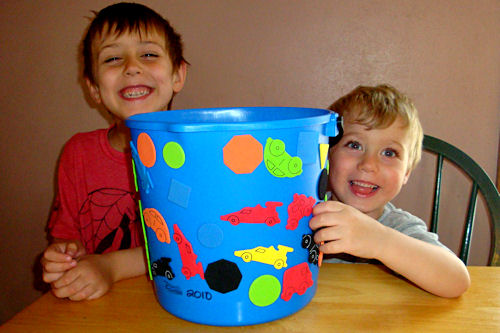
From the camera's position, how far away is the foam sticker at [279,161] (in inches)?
15.3

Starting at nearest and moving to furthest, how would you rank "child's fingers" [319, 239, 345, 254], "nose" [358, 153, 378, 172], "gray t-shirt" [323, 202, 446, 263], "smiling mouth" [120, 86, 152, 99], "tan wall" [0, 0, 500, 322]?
"child's fingers" [319, 239, 345, 254]
"gray t-shirt" [323, 202, 446, 263]
"nose" [358, 153, 378, 172]
"smiling mouth" [120, 86, 152, 99]
"tan wall" [0, 0, 500, 322]

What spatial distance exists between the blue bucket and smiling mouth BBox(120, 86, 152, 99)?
18.9 inches

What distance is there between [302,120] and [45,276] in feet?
1.40

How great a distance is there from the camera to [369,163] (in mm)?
778

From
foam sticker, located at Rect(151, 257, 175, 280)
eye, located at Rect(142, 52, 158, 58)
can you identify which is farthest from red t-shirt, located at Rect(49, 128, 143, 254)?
foam sticker, located at Rect(151, 257, 175, 280)

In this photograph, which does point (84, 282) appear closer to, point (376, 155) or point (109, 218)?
point (109, 218)

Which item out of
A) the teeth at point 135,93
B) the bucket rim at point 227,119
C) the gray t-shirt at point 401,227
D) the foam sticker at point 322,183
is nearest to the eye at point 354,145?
the gray t-shirt at point 401,227

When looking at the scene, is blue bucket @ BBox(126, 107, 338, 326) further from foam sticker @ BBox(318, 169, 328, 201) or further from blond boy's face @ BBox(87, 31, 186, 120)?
blond boy's face @ BBox(87, 31, 186, 120)

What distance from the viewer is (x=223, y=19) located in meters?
1.25

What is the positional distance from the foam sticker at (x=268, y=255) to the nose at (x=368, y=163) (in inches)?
16.1

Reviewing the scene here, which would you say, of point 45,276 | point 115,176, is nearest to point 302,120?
point 45,276

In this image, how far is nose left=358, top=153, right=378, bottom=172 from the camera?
0.78m

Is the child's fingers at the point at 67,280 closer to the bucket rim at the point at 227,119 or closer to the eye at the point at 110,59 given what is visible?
the bucket rim at the point at 227,119

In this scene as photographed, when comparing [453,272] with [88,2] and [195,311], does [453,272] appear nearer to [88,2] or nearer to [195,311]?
[195,311]
